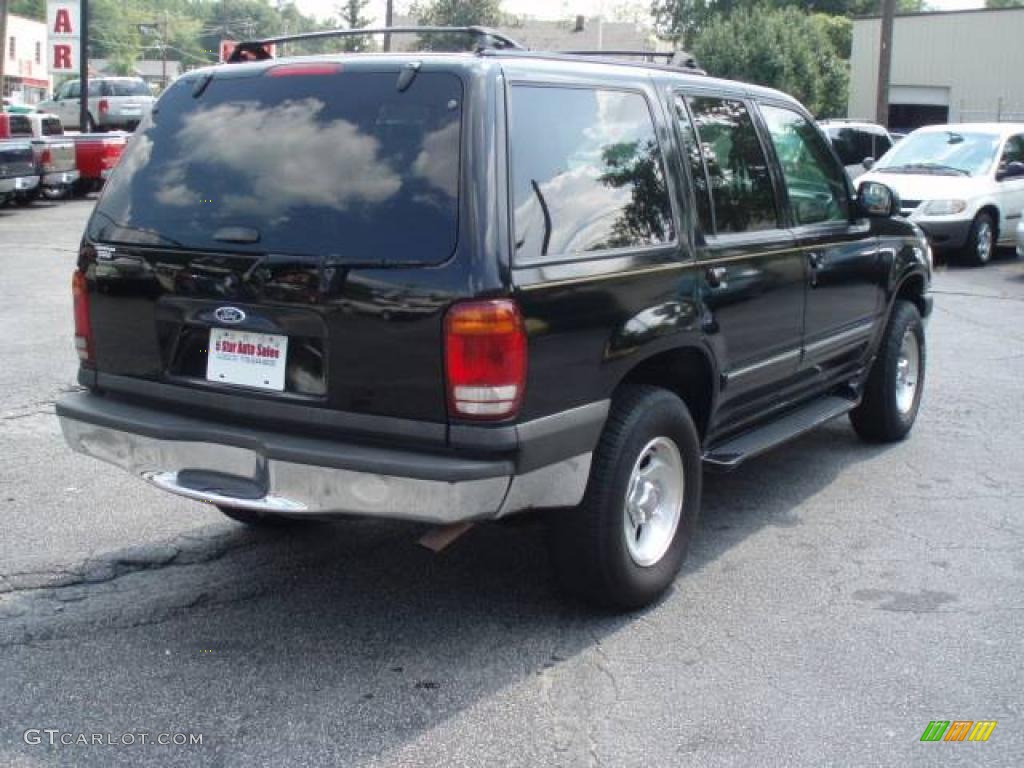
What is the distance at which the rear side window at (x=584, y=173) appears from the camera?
388cm

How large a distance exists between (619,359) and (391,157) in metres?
1.03

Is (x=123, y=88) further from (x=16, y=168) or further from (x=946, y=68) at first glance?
(x=946, y=68)

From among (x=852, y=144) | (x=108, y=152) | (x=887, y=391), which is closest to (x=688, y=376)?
(x=887, y=391)

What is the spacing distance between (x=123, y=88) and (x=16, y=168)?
16686mm

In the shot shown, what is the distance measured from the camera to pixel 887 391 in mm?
6707

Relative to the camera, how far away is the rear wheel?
50.9 feet

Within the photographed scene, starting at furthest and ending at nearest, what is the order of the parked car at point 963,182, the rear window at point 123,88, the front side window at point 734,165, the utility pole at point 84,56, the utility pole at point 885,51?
1. the rear window at point 123,88
2. the utility pole at point 885,51
3. the utility pole at point 84,56
4. the parked car at point 963,182
5. the front side window at point 734,165

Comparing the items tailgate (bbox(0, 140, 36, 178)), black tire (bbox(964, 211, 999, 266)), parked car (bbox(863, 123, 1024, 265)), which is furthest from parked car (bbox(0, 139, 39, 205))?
black tire (bbox(964, 211, 999, 266))

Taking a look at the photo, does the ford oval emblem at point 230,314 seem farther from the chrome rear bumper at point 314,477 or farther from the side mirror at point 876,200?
the side mirror at point 876,200

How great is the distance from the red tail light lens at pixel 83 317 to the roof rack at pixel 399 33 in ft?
3.44

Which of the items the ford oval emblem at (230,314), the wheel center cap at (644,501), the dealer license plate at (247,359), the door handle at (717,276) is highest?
the door handle at (717,276)

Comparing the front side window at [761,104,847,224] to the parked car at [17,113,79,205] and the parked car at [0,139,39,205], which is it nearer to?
the parked car at [0,139,39,205]

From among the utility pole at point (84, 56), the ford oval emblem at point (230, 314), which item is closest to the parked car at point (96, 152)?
the utility pole at point (84, 56)

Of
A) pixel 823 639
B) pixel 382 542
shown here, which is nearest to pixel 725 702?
pixel 823 639
